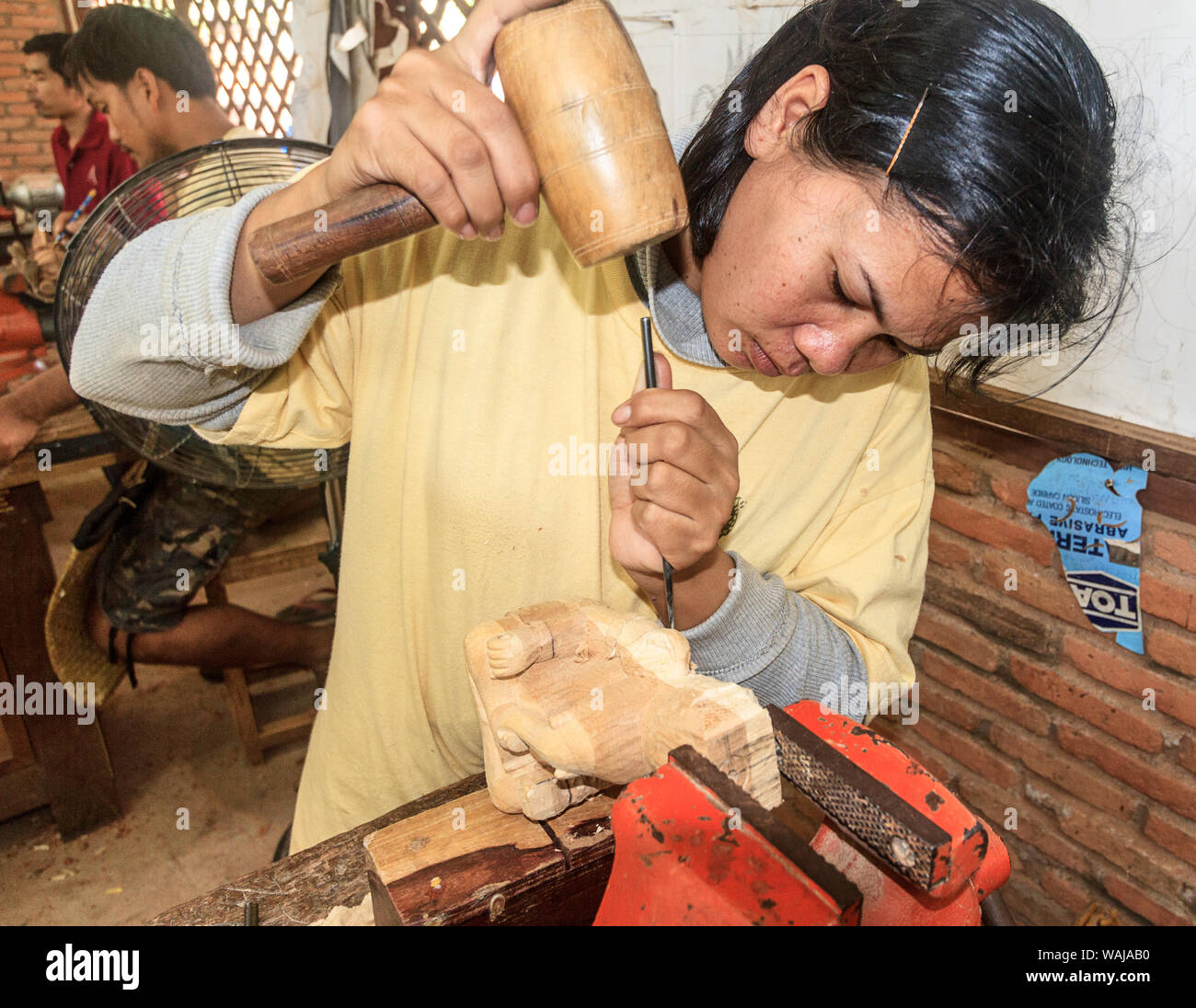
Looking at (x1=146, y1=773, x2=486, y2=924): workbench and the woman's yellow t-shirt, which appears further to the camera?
the woman's yellow t-shirt

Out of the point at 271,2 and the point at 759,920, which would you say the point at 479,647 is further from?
the point at 271,2

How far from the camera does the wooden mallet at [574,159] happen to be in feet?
2.69

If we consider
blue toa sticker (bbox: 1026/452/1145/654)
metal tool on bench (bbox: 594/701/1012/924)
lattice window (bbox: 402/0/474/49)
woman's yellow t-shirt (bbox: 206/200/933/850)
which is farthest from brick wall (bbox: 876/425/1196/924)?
lattice window (bbox: 402/0/474/49)

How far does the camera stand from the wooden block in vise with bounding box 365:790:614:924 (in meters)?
0.79

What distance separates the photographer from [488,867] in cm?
82

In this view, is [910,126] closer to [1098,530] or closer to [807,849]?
[807,849]

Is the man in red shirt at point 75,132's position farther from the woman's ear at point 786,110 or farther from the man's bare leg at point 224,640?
the woman's ear at point 786,110

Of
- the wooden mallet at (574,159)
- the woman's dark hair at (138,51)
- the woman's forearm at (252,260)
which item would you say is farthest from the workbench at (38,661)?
the wooden mallet at (574,159)

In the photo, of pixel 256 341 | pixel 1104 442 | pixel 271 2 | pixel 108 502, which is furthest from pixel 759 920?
pixel 271 2

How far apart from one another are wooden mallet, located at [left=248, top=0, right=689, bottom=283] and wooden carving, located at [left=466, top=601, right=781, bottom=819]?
38 centimetres

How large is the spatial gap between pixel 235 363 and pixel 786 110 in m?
0.69

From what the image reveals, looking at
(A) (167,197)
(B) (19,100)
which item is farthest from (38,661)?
(B) (19,100)

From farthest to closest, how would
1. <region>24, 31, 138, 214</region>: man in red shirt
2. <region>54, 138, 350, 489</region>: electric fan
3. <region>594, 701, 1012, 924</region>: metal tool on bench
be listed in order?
<region>24, 31, 138, 214</region>: man in red shirt < <region>54, 138, 350, 489</region>: electric fan < <region>594, 701, 1012, 924</region>: metal tool on bench

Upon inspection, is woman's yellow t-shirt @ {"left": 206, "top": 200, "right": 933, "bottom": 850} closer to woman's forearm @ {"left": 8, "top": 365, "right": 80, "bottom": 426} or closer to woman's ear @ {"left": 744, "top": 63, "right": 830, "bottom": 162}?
woman's ear @ {"left": 744, "top": 63, "right": 830, "bottom": 162}
